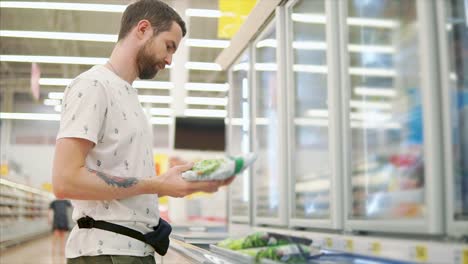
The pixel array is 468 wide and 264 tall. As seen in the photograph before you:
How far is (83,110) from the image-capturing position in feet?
5.56

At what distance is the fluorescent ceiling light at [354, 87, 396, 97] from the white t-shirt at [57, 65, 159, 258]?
99 cm

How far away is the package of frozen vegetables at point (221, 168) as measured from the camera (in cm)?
145

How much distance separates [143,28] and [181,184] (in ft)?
2.15

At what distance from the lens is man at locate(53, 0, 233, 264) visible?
5.32 feet

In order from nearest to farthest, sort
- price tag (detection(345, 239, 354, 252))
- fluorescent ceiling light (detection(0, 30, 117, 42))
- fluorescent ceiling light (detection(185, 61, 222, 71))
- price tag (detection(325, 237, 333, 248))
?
price tag (detection(345, 239, 354, 252)) < price tag (detection(325, 237, 333, 248)) < fluorescent ceiling light (detection(0, 30, 117, 42)) < fluorescent ceiling light (detection(185, 61, 222, 71))

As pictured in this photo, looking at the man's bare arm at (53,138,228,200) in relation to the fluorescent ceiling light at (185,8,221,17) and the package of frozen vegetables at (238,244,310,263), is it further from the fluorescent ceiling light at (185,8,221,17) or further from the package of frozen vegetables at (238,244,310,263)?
the fluorescent ceiling light at (185,8,221,17)

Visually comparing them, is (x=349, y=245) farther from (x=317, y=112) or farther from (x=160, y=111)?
(x=160, y=111)

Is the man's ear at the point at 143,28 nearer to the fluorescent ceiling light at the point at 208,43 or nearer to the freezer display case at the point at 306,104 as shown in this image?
the freezer display case at the point at 306,104

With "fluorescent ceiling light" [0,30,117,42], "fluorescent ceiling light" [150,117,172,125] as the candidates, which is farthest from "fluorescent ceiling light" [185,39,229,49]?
"fluorescent ceiling light" [150,117,172,125]

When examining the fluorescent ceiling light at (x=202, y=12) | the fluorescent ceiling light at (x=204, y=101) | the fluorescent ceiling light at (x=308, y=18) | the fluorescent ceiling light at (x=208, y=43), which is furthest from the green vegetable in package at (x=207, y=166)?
the fluorescent ceiling light at (x=204, y=101)

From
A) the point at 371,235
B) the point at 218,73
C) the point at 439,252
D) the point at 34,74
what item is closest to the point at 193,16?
the point at 371,235

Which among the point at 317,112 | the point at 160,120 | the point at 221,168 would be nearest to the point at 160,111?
the point at 160,120

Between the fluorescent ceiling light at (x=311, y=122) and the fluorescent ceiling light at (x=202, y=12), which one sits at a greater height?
the fluorescent ceiling light at (x=202, y=12)

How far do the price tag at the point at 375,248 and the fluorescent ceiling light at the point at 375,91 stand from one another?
0.59 metres
